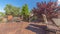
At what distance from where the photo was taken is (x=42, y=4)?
10.6 m

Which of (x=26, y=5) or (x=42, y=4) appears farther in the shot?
(x=26, y=5)

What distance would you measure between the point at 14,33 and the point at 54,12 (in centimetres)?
536

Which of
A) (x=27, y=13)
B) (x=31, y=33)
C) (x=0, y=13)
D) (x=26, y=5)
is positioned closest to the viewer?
(x=31, y=33)

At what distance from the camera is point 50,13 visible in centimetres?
1034

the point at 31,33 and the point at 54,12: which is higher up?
the point at 54,12

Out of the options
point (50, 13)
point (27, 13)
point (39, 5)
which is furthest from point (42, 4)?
point (27, 13)

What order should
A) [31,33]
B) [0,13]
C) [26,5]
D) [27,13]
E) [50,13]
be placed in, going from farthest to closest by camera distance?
[0,13] < [27,13] < [26,5] < [50,13] < [31,33]

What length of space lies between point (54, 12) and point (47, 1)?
3.90ft

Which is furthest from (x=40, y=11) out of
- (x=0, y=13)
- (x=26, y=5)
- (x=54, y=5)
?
(x=0, y=13)

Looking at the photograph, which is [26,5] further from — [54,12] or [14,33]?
[14,33]

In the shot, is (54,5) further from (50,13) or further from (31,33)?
(31,33)

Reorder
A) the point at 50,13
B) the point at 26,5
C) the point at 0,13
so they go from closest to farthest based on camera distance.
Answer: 1. the point at 50,13
2. the point at 26,5
3. the point at 0,13

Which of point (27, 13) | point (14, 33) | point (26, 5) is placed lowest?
point (14, 33)

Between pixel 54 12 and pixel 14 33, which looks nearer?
pixel 14 33
